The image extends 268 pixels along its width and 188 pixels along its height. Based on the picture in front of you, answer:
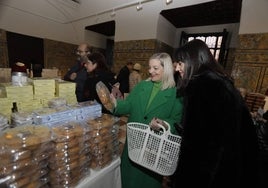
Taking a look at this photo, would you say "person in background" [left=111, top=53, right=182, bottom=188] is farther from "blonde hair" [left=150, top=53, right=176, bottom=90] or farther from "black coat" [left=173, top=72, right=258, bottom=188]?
"black coat" [left=173, top=72, right=258, bottom=188]

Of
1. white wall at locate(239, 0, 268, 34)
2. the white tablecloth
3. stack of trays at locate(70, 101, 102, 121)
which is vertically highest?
white wall at locate(239, 0, 268, 34)

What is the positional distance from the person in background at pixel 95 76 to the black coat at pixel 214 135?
41.9 inches

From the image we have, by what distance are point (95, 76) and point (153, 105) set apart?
0.79 meters

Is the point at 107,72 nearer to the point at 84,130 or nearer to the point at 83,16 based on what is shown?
the point at 84,130

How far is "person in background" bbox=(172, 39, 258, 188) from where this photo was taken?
87cm

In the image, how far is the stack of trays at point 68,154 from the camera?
0.86 m

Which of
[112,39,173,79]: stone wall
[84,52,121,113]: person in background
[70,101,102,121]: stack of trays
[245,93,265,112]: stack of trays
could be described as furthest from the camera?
[112,39,173,79]: stone wall

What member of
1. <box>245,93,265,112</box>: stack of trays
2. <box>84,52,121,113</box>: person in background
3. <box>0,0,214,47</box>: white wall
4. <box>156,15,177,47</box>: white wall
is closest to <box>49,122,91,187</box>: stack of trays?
<box>84,52,121,113</box>: person in background

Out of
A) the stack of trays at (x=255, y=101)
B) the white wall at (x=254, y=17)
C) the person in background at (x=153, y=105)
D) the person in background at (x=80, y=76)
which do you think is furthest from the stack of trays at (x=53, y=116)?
the white wall at (x=254, y=17)

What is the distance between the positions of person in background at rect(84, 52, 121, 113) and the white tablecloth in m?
0.80

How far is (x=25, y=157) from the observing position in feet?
2.44

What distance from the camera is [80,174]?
0.97m

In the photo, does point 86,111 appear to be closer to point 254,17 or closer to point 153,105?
point 153,105

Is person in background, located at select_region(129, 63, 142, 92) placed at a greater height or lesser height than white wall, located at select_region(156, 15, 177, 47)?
lesser
